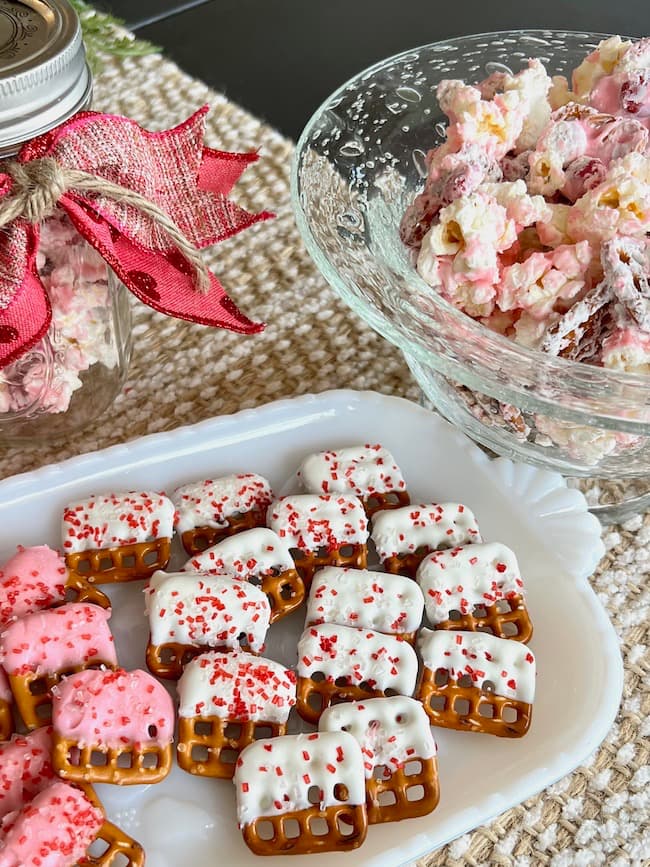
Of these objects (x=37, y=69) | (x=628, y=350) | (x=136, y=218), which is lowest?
(x=628, y=350)

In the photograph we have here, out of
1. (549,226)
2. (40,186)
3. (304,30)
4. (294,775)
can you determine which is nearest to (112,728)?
(294,775)

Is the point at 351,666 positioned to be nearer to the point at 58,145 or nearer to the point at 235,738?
the point at 235,738

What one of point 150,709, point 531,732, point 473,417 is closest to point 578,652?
point 531,732

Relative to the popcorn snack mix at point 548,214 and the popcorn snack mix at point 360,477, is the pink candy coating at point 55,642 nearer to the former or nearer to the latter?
the popcorn snack mix at point 360,477

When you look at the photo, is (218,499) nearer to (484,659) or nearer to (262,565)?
(262,565)

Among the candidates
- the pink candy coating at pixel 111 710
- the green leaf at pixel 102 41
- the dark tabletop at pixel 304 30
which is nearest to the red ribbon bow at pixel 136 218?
the pink candy coating at pixel 111 710

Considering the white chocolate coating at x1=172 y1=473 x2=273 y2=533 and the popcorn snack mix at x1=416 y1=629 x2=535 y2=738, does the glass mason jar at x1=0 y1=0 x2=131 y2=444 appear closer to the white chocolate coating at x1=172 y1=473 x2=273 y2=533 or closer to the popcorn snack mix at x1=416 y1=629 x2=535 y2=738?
the white chocolate coating at x1=172 y1=473 x2=273 y2=533

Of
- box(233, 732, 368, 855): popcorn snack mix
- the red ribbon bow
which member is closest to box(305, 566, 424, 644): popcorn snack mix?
box(233, 732, 368, 855): popcorn snack mix
